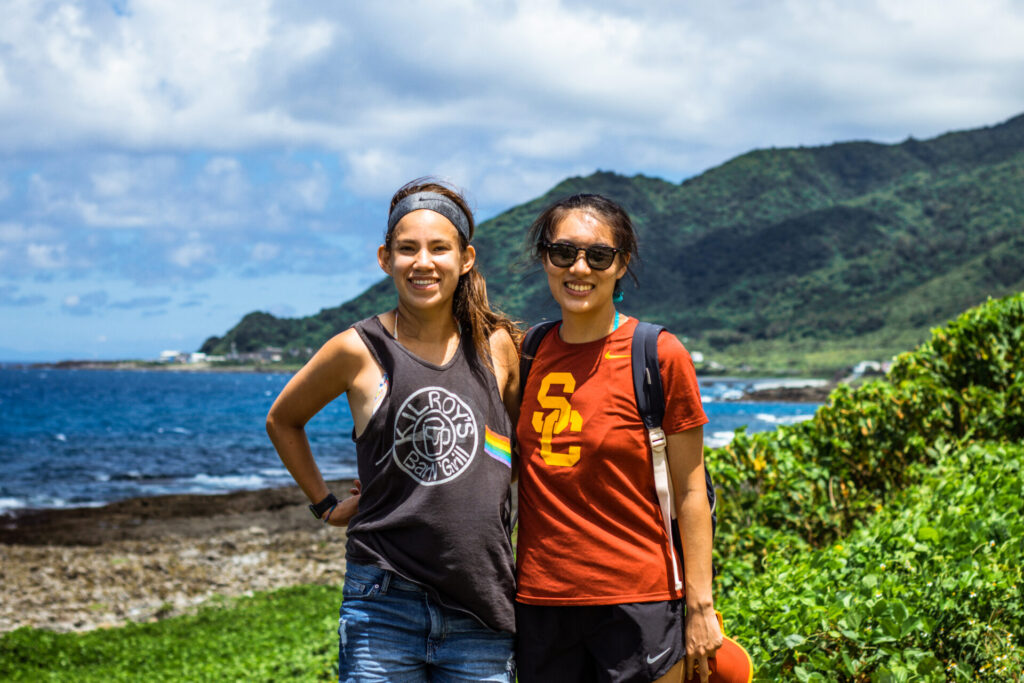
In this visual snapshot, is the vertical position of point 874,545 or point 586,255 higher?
point 586,255

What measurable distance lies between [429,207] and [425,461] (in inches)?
33.4

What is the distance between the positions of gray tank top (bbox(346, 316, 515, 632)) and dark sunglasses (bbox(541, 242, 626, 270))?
0.49 m

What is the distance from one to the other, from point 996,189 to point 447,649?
578ft

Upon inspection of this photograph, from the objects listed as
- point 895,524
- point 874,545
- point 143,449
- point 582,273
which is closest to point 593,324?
point 582,273

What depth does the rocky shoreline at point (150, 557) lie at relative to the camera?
12.9 meters

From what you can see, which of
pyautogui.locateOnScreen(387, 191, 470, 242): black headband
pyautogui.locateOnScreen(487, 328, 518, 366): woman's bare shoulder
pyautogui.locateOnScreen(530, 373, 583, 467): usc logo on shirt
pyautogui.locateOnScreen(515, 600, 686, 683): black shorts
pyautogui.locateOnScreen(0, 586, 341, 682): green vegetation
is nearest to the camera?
pyautogui.locateOnScreen(515, 600, 686, 683): black shorts

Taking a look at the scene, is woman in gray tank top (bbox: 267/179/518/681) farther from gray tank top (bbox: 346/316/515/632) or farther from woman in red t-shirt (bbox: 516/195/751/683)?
woman in red t-shirt (bbox: 516/195/751/683)

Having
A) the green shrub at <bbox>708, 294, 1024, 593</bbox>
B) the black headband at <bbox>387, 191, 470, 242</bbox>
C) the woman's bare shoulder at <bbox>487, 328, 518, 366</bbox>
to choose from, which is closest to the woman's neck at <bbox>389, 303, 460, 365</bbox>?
the woman's bare shoulder at <bbox>487, 328, 518, 366</bbox>

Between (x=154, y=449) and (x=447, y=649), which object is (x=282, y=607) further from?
(x=154, y=449)

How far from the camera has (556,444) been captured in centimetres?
264

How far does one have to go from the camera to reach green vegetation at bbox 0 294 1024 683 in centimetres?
304

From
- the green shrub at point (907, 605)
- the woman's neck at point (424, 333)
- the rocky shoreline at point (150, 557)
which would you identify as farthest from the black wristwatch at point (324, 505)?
the rocky shoreline at point (150, 557)

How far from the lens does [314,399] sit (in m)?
2.90

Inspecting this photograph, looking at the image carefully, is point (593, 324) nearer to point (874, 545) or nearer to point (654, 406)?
point (654, 406)
